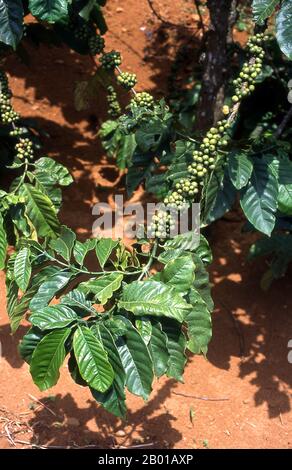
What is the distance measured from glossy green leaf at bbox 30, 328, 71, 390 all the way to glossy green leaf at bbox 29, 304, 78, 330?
0.10 ft

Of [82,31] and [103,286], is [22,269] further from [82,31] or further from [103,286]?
[82,31]

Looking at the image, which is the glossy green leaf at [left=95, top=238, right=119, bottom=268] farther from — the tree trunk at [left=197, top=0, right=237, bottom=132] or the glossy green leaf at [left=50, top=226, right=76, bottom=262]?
the tree trunk at [left=197, top=0, right=237, bottom=132]

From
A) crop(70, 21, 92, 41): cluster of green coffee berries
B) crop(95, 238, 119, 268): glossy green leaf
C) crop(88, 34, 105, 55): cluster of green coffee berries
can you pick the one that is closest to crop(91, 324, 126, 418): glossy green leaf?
crop(95, 238, 119, 268): glossy green leaf

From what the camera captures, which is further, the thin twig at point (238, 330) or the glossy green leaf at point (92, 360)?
the thin twig at point (238, 330)

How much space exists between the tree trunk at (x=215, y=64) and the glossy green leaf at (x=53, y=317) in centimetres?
175

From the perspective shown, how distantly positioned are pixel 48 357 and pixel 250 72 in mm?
1201

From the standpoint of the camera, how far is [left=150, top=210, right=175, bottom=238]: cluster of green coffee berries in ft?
7.16

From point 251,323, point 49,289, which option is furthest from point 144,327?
point 251,323

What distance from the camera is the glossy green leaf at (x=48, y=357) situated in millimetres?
1871

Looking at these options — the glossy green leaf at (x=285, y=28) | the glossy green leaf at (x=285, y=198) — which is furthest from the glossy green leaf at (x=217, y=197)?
the glossy green leaf at (x=285, y=28)

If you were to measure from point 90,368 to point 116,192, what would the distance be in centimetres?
219

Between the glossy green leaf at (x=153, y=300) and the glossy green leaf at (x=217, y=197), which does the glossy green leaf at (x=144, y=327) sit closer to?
the glossy green leaf at (x=153, y=300)

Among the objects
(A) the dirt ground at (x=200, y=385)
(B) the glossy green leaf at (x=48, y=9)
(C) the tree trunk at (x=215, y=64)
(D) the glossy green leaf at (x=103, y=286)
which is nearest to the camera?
(D) the glossy green leaf at (x=103, y=286)

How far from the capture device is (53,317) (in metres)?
1.87
